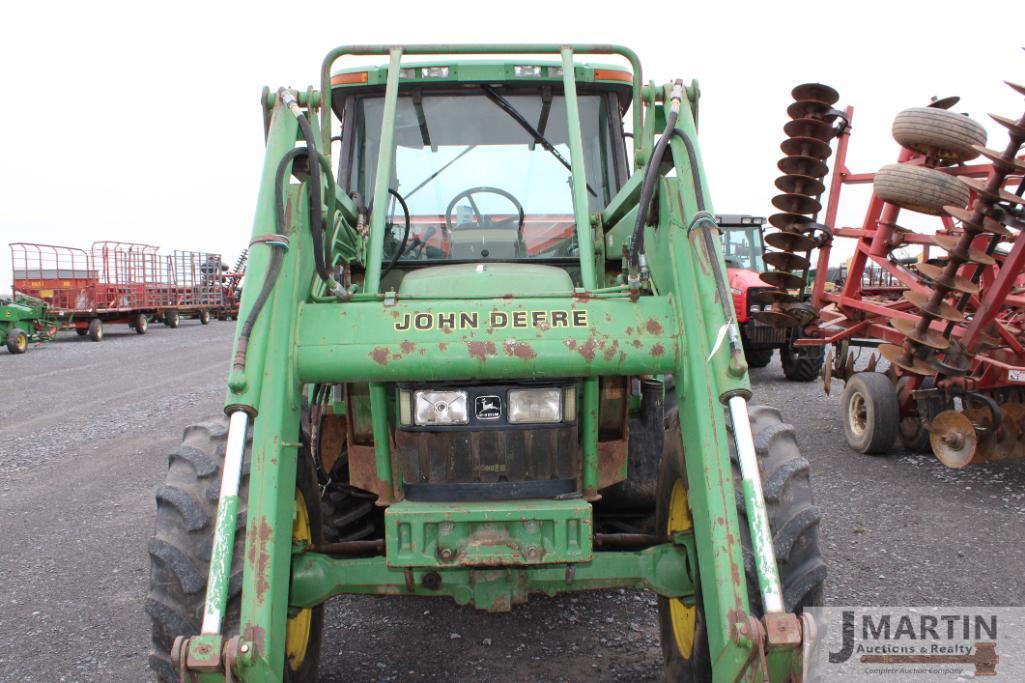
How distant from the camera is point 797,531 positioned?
246cm

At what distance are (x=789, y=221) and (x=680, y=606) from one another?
5.05m

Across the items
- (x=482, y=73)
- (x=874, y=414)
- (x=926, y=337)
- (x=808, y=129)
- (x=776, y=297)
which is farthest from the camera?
(x=776, y=297)

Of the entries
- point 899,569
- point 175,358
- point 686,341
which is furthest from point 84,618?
Result: point 175,358

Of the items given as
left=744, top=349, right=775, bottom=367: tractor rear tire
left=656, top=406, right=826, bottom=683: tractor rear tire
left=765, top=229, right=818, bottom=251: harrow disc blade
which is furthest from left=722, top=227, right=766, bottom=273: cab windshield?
left=656, top=406, right=826, bottom=683: tractor rear tire

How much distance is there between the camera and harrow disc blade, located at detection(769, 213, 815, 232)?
7.02 meters

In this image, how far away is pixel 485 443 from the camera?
2656mm

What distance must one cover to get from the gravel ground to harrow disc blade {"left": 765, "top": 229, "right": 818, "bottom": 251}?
5.91 feet

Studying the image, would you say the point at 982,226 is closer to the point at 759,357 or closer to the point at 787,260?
the point at 787,260

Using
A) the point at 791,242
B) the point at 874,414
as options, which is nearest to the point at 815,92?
the point at 791,242

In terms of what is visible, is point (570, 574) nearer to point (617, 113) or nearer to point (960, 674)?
point (960, 674)

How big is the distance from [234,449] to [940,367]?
5.19 m

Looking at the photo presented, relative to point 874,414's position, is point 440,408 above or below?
above

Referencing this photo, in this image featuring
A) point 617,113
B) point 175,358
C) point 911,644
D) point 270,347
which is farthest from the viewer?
point 175,358

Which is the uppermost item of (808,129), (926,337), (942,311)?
(808,129)
